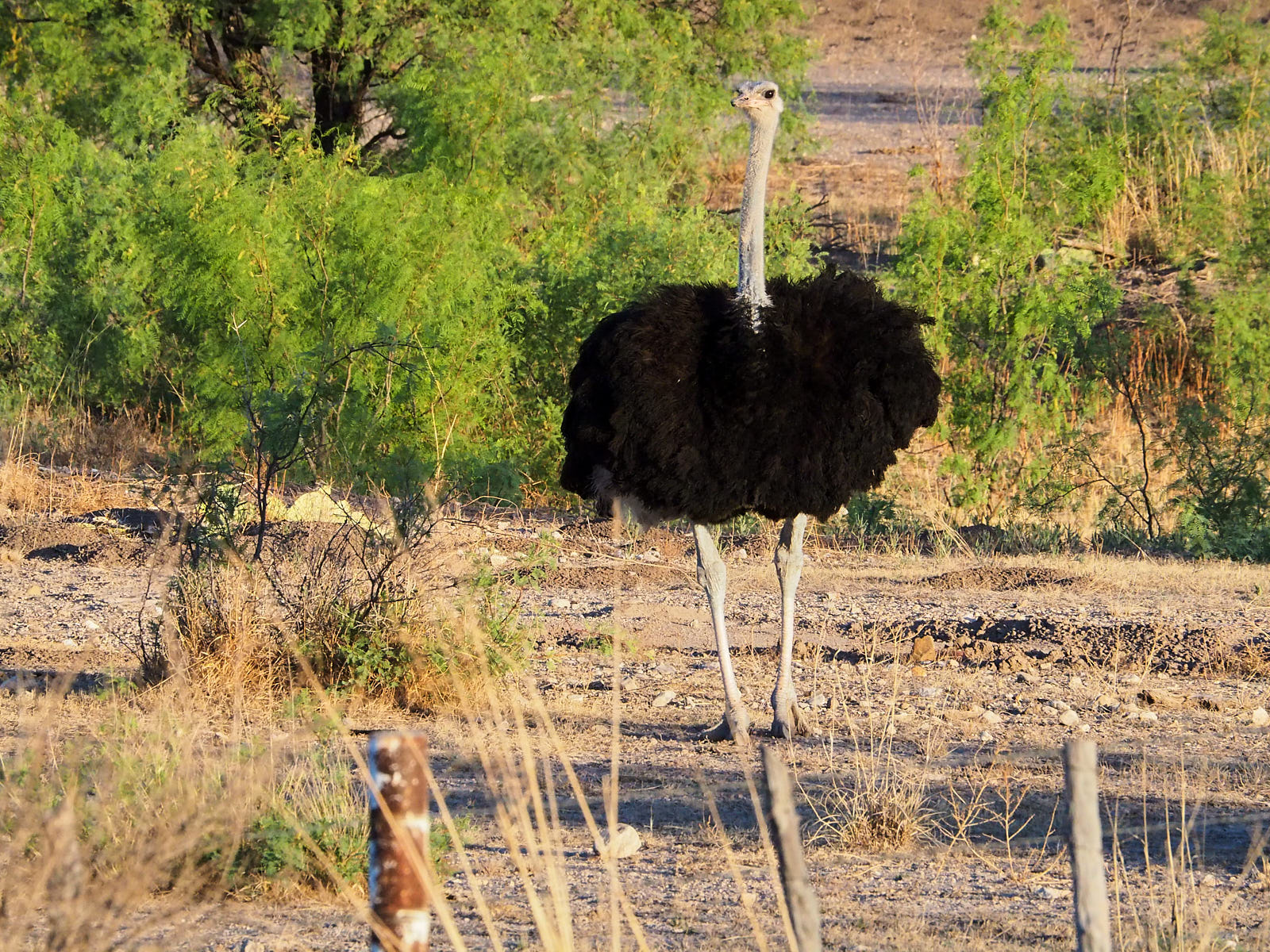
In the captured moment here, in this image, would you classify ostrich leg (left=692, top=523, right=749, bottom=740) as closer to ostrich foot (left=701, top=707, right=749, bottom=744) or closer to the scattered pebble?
ostrich foot (left=701, top=707, right=749, bottom=744)

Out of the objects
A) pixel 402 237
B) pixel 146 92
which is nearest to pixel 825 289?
pixel 402 237

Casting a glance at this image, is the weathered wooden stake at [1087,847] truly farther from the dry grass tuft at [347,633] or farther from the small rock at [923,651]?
the small rock at [923,651]

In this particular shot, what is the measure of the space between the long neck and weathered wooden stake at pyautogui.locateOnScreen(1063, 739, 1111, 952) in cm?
365

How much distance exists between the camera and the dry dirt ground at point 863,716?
4.71 meters

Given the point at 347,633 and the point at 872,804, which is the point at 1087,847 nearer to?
the point at 872,804

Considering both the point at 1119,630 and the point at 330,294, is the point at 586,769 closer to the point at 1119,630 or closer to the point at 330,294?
the point at 1119,630

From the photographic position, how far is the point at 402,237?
42.1ft

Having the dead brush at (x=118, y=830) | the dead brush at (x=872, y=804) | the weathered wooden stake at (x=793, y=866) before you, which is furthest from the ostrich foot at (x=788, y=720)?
the weathered wooden stake at (x=793, y=866)

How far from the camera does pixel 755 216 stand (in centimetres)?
720

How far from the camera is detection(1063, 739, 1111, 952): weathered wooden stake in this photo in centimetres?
327

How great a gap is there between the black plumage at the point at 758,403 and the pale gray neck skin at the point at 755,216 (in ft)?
0.28

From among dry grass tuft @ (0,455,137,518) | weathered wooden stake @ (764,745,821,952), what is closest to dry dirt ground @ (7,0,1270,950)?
weathered wooden stake @ (764,745,821,952)

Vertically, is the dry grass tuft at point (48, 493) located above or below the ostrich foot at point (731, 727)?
above

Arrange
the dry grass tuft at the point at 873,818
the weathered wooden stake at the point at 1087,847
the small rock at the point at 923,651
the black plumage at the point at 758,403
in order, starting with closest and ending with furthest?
1. the weathered wooden stake at the point at 1087,847
2. the dry grass tuft at the point at 873,818
3. the black plumage at the point at 758,403
4. the small rock at the point at 923,651
